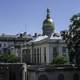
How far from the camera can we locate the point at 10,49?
10206 centimetres

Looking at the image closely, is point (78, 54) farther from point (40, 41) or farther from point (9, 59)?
point (9, 59)

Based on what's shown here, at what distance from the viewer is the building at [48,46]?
232 ft

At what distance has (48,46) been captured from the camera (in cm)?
7088

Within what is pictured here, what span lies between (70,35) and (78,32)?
1.57 m

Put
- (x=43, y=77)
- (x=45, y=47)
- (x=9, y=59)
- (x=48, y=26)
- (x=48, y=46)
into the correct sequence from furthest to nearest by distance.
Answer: (x=9, y=59) < (x=48, y=26) < (x=45, y=47) < (x=48, y=46) < (x=43, y=77)

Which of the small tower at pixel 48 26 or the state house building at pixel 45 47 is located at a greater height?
the small tower at pixel 48 26

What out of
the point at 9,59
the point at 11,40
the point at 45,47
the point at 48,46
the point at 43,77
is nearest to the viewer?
the point at 43,77

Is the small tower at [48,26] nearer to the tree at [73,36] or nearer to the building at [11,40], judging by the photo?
the building at [11,40]

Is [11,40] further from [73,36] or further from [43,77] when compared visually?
[73,36]

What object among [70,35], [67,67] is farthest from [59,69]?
→ [70,35]

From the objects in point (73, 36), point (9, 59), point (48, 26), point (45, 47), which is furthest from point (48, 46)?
point (73, 36)

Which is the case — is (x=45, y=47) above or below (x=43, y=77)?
above

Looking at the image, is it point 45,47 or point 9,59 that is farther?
point 9,59

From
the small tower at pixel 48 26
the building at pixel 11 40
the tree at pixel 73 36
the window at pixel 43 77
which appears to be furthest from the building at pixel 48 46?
the building at pixel 11 40
